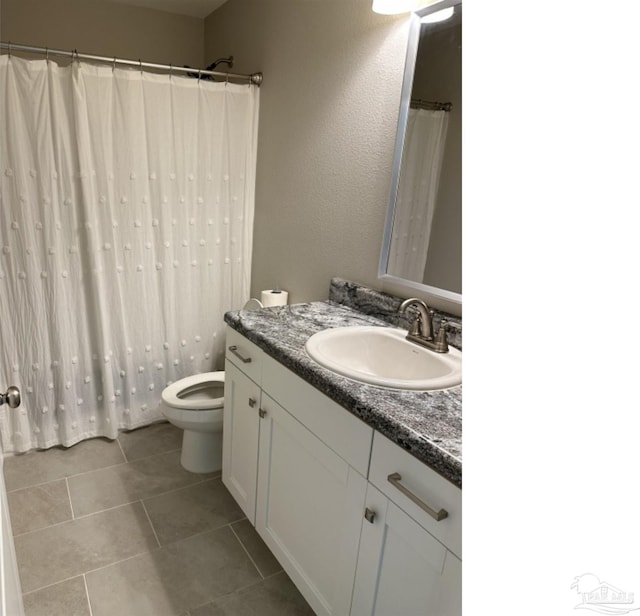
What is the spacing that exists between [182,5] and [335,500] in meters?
2.82

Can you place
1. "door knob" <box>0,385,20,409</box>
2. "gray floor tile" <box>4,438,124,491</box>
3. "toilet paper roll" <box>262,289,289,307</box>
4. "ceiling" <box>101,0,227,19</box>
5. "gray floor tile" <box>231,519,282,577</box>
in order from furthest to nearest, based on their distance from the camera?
"ceiling" <box>101,0,227,19</box> → "toilet paper roll" <box>262,289,289,307</box> → "gray floor tile" <box>4,438,124,491</box> → "gray floor tile" <box>231,519,282,577</box> → "door knob" <box>0,385,20,409</box>

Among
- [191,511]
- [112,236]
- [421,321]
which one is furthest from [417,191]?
[191,511]

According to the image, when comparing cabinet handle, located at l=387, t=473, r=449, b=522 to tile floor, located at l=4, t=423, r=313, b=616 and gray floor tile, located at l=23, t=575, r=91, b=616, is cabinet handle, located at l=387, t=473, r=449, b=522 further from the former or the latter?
gray floor tile, located at l=23, t=575, r=91, b=616

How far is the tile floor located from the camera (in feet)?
4.98

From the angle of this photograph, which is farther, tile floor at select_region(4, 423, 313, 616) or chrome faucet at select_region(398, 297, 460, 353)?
tile floor at select_region(4, 423, 313, 616)

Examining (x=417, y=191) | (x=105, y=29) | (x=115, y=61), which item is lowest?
(x=417, y=191)

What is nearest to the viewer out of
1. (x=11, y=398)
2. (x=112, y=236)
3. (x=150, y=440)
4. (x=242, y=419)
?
(x=11, y=398)

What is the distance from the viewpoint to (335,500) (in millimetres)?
1228

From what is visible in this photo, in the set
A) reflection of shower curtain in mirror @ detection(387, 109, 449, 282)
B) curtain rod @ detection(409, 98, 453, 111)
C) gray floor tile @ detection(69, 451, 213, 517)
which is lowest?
gray floor tile @ detection(69, 451, 213, 517)

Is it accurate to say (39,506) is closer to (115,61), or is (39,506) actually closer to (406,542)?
(406,542)

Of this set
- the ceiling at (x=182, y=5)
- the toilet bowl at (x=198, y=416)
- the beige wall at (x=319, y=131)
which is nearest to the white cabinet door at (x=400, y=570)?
the beige wall at (x=319, y=131)

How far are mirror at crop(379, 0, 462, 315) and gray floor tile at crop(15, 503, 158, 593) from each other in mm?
1400

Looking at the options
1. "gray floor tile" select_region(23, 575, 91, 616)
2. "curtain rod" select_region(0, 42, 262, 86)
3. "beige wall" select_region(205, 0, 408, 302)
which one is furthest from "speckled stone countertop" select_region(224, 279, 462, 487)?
"curtain rod" select_region(0, 42, 262, 86)
